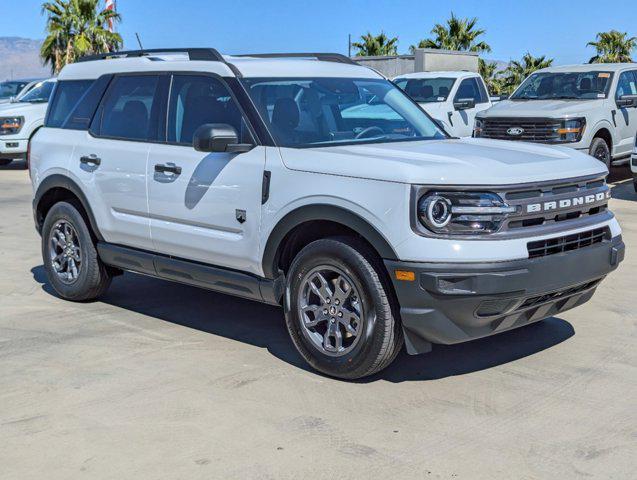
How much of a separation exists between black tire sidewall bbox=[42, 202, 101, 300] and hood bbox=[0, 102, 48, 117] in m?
11.7

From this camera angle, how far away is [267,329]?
6375 mm

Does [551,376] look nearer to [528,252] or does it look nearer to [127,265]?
[528,252]

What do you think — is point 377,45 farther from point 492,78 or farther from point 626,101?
point 626,101

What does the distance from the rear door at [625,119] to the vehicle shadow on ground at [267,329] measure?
8062mm

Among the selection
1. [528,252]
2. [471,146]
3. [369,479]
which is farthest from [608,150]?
[369,479]

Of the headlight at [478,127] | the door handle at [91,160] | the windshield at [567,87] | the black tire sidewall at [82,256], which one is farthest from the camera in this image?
the windshield at [567,87]

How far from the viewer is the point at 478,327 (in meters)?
4.92

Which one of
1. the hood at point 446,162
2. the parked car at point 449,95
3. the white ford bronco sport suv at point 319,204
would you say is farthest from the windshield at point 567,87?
the hood at point 446,162

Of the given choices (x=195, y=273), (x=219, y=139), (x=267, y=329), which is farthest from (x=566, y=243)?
(x=195, y=273)

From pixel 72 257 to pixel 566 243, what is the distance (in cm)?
385

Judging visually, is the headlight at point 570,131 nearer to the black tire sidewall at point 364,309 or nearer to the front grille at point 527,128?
the front grille at point 527,128

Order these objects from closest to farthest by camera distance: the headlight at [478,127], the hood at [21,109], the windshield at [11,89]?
the headlight at [478,127]
the hood at [21,109]
the windshield at [11,89]

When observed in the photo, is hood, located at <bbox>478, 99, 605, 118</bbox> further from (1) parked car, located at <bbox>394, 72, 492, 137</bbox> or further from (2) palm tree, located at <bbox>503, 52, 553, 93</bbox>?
(2) palm tree, located at <bbox>503, 52, 553, 93</bbox>

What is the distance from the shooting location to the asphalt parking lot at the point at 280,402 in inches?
162
